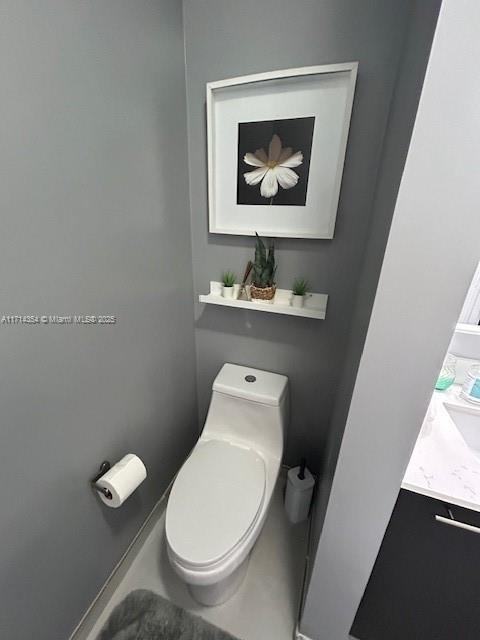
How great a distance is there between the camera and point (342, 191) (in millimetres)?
993

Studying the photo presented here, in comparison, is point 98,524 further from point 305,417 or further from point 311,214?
point 311,214

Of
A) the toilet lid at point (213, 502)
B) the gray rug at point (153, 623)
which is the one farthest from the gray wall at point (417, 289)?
the gray rug at point (153, 623)

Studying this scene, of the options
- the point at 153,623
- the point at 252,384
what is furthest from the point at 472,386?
the point at 153,623

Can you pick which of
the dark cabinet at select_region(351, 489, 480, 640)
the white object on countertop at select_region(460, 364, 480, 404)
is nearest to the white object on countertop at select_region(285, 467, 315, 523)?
the dark cabinet at select_region(351, 489, 480, 640)

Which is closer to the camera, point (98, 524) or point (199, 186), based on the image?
point (98, 524)

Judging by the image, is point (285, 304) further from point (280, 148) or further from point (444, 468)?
point (444, 468)

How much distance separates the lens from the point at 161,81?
3.02 ft

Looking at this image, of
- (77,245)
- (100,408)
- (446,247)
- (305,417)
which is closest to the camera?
(446,247)

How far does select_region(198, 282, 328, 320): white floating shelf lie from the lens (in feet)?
3.59

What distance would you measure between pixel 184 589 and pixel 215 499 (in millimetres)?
473

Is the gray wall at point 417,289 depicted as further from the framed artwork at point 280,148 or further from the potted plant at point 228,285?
the potted plant at point 228,285

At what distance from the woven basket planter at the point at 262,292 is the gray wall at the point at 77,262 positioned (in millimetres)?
373

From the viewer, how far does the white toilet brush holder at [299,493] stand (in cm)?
129

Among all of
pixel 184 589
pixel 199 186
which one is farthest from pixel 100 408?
pixel 199 186
